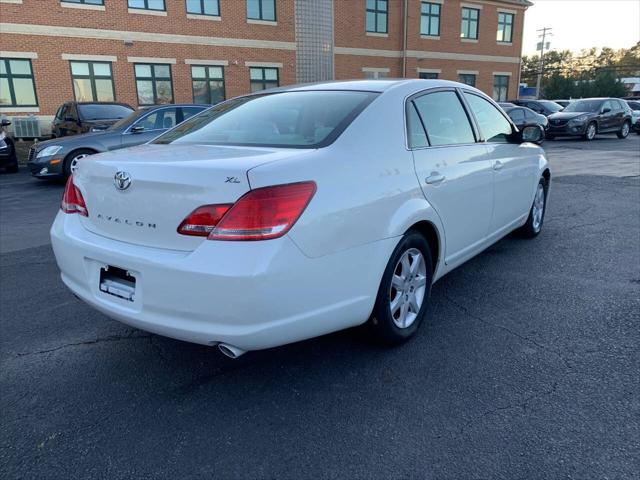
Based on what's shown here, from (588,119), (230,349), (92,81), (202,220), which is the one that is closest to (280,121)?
(202,220)

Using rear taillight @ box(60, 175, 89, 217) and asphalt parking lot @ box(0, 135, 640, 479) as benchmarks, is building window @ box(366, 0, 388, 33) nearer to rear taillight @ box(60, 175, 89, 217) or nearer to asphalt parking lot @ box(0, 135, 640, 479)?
asphalt parking lot @ box(0, 135, 640, 479)

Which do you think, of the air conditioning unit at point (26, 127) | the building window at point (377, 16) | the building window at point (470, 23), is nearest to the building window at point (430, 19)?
the building window at point (470, 23)

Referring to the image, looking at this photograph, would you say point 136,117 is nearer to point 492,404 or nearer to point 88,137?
point 88,137

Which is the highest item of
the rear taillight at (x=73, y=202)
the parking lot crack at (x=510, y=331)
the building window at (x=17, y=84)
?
the building window at (x=17, y=84)

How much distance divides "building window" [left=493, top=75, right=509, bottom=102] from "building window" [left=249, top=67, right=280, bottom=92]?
15.8 meters

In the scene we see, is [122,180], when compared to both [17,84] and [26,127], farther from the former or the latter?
[17,84]

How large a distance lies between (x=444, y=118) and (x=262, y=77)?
70.9ft

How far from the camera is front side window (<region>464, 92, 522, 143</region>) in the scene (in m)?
4.04

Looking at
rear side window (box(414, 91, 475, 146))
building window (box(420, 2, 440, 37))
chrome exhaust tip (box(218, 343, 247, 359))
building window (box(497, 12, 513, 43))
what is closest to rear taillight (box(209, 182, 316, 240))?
chrome exhaust tip (box(218, 343, 247, 359))

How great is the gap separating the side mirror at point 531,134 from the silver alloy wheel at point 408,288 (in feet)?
7.07

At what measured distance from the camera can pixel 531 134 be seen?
183 inches

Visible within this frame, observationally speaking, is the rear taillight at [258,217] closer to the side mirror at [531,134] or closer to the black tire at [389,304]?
the black tire at [389,304]

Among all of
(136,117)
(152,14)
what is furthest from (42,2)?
(136,117)

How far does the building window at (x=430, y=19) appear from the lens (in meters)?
27.9
